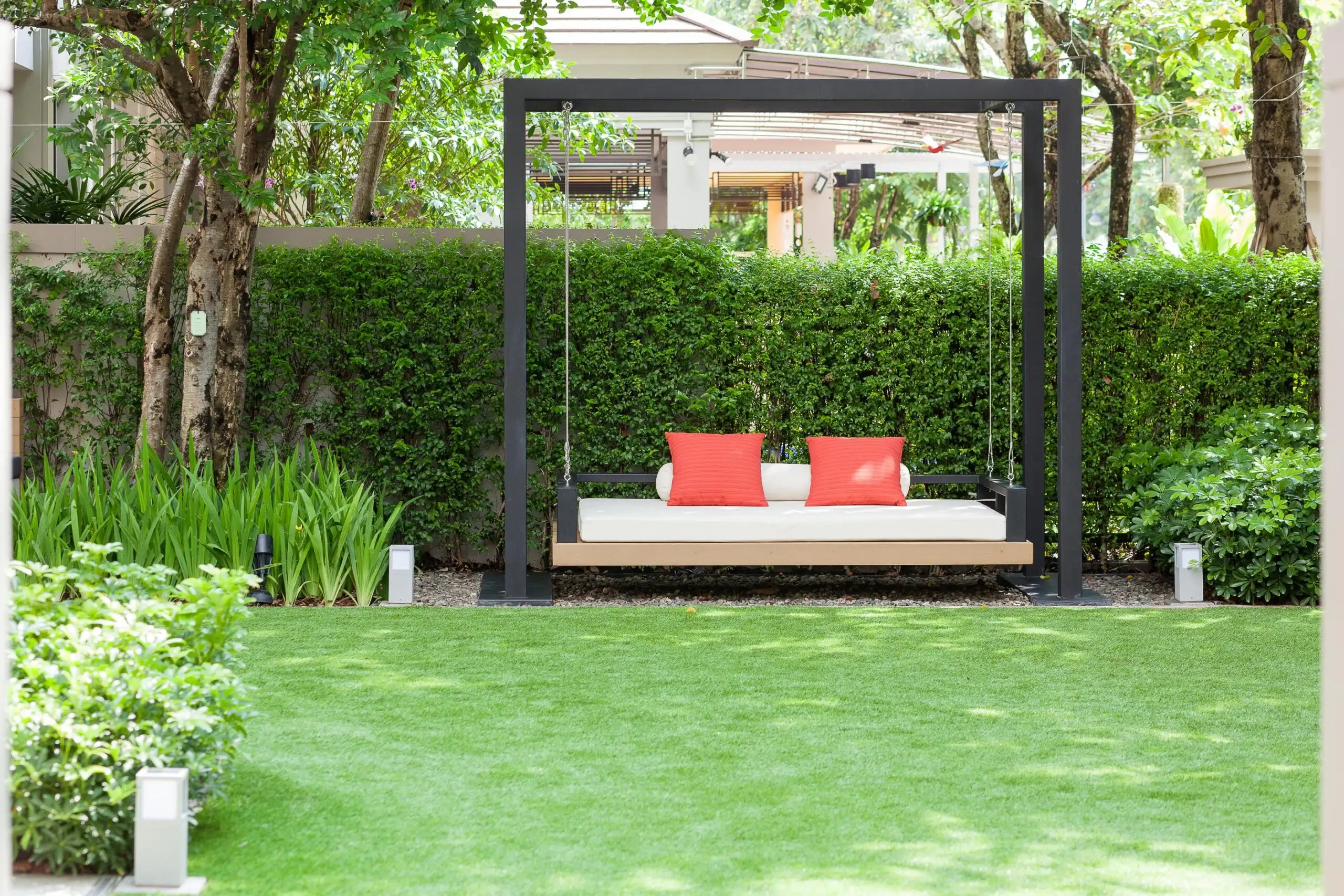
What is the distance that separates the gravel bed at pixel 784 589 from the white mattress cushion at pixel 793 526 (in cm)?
35

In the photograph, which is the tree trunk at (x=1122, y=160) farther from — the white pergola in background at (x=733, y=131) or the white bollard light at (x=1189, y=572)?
the white bollard light at (x=1189, y=572)

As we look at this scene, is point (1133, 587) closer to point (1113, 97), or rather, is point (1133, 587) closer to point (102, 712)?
point (1113, 97)

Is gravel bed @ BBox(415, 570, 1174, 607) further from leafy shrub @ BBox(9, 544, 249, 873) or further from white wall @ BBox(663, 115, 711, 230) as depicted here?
leafy shrub @ BBox(9, 544, 249, 873)

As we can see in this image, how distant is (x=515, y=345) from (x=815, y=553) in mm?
1850

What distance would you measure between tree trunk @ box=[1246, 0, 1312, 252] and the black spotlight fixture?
6433 mm

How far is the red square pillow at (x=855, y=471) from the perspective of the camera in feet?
24.1

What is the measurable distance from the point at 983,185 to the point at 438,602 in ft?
53.8

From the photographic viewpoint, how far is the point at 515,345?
6.86 m

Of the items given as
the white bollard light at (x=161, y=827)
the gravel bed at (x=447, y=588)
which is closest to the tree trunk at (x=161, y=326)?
the gravel bed at (x=447, y=588)

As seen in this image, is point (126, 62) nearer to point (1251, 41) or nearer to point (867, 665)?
point (867, 665)

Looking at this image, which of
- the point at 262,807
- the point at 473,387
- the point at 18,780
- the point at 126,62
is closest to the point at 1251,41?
the point at 473,387

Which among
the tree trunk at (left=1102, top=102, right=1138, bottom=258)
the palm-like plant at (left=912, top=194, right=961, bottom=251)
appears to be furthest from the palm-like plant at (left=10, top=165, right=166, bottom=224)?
the palm-like plant at (left=912, top=194, right=961, bottom=251)

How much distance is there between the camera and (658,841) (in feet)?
10.6

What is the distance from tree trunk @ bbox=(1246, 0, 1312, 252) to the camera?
28.2ft
